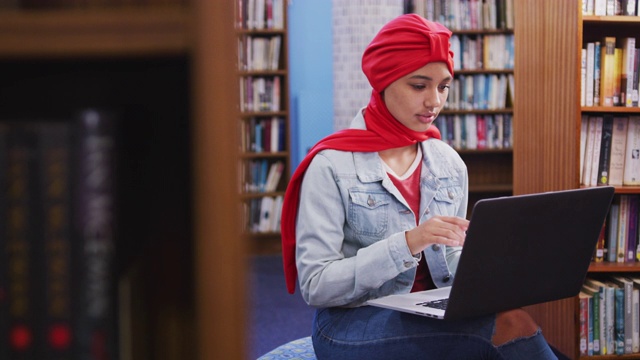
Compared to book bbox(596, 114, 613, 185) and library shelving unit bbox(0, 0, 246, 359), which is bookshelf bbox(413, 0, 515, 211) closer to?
book bbox(596, 114, 613, 185)

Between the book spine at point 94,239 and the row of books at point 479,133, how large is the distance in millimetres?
4487

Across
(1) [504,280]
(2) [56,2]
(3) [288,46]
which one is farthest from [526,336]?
(3) [288,46]

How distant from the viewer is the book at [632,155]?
2.55 meters

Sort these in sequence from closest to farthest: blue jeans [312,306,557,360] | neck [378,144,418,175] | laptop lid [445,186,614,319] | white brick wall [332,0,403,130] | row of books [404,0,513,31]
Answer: laptop lid [445,186,614,319] → blue jeans [312,306,557,360] → neck [378,144,418,175] → white brick wall [332,0,403,130] → row of books [404,0,513,31]

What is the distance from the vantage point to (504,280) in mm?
1278

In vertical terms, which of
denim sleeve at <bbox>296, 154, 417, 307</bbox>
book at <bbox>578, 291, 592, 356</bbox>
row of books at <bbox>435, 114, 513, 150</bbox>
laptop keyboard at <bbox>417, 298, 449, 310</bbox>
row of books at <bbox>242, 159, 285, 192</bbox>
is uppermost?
row of books at <bbox>435, 114, 513, 150</bbox>

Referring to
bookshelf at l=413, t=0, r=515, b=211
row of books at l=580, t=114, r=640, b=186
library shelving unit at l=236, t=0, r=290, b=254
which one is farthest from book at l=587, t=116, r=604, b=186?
library shelving unit at l=236, t=0, r=290, b=254

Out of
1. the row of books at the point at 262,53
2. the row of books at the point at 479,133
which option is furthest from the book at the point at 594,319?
the row of books at the point at 262,53

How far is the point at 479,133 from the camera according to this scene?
4859 mm

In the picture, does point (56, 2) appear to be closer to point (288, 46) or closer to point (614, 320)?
point (614, 320)

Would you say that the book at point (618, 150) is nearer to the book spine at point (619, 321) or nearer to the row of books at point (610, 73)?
the row of books at point (610, 73)

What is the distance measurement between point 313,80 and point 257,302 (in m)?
2.28

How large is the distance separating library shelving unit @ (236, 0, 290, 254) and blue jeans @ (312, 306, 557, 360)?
360cm

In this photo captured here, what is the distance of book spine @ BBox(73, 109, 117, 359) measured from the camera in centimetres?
48
